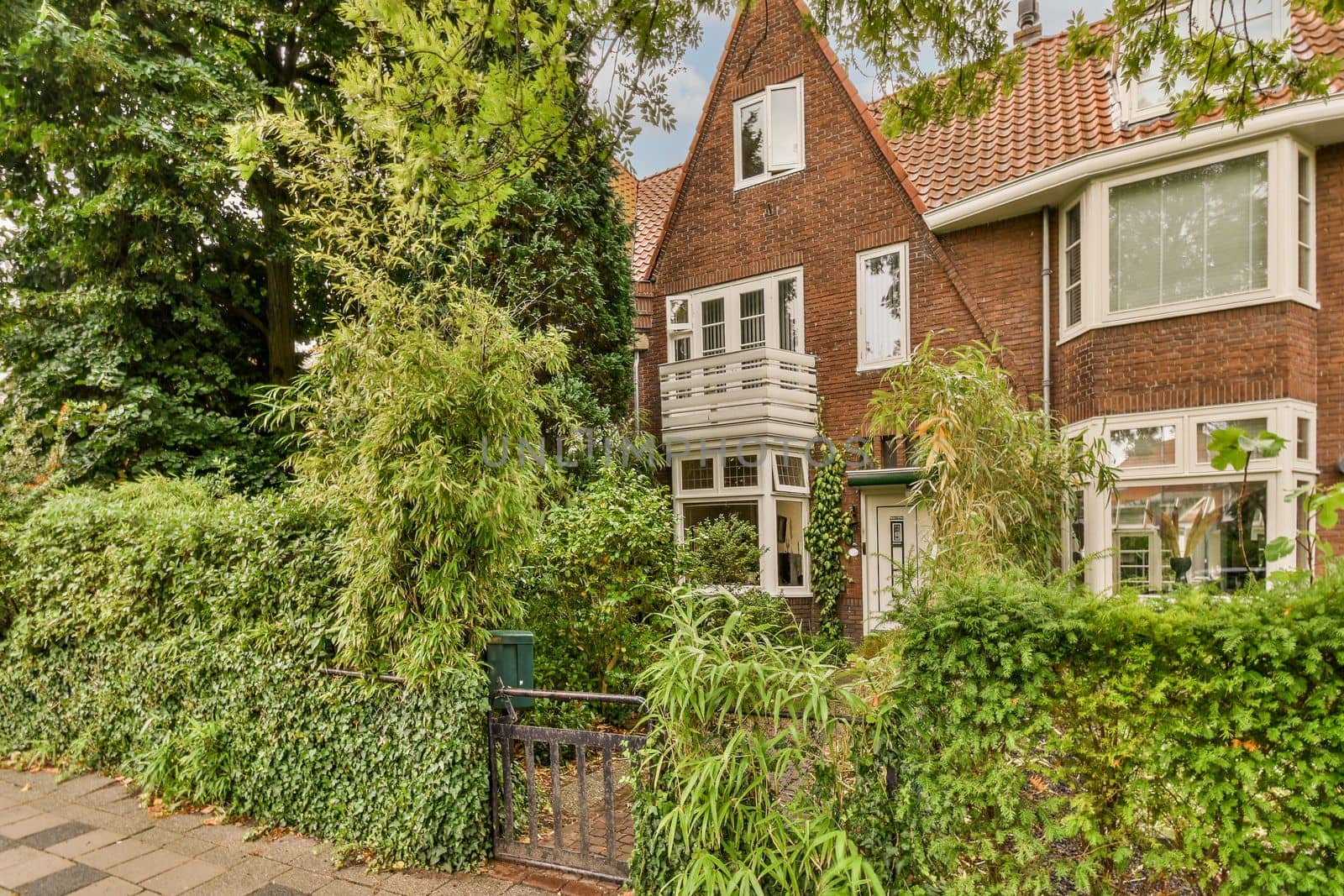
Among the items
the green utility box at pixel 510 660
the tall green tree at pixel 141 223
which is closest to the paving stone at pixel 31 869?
the green utility box at pixel 510 660

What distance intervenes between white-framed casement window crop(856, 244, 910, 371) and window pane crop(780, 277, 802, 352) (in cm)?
100

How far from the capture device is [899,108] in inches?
176

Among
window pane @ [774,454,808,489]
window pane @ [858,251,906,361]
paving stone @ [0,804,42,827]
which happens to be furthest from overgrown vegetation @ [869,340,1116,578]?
paving stone @ [0,804,42,827]

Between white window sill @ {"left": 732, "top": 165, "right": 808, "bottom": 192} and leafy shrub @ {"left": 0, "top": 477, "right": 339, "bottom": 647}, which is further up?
white window sill @ {"left": 732, "top": 165, "right": 808, "bottom": 192}

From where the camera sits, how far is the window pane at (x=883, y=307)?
388 inches

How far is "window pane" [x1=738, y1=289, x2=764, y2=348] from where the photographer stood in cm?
1105

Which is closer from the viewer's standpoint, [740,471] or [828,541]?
[828,541]

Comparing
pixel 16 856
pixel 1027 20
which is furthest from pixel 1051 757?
pixel 1027 20

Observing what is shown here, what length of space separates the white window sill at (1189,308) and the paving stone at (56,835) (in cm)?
1003

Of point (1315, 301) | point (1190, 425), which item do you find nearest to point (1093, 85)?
point (1315, 301)

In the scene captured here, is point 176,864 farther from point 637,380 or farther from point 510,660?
point 637,380

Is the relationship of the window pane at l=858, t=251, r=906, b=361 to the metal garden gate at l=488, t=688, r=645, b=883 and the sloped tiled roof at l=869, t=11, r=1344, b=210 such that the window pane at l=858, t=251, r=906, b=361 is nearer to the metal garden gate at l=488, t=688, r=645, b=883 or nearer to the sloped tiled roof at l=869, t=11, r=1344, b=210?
the sloped tiled roof at l=869, t=11, r=1344, b=210

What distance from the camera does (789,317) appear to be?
1083 centimetres

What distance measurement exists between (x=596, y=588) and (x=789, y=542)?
545 centimetres
